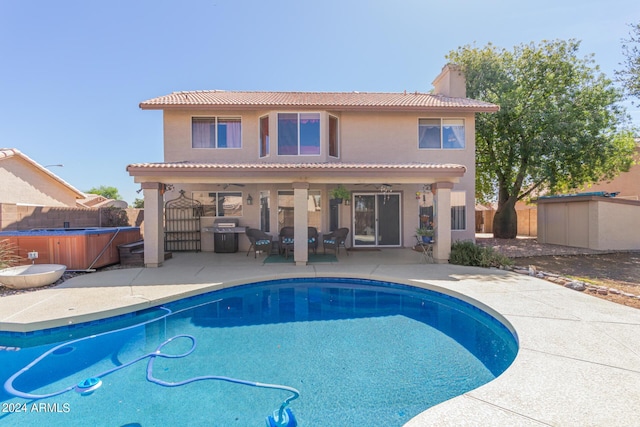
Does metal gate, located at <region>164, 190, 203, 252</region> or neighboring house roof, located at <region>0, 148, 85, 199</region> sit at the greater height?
neighboring house roof, located at <region>0, 148, 85, 199</region>

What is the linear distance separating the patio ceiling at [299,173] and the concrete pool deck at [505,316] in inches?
115

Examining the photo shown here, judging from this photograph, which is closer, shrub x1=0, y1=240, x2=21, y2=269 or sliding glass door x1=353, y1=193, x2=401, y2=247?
shrub x1=0, y1=240, x2=21, y2=269

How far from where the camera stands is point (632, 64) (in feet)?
42.4

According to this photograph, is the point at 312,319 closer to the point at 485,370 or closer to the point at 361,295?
the point at 361,295

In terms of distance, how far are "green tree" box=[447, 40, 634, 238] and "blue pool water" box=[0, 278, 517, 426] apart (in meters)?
12.2

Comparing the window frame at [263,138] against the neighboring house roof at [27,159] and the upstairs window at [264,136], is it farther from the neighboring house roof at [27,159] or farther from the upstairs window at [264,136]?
the neighboring house roof at [27,159]

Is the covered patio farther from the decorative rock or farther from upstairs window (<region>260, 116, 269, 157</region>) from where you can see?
the decorative rock

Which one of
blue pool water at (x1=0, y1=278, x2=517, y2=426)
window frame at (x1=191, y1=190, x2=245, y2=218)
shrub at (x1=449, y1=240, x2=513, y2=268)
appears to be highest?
window frame at (x1=191, y1=190, x2=245, y2=218)

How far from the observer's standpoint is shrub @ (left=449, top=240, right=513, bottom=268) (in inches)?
376

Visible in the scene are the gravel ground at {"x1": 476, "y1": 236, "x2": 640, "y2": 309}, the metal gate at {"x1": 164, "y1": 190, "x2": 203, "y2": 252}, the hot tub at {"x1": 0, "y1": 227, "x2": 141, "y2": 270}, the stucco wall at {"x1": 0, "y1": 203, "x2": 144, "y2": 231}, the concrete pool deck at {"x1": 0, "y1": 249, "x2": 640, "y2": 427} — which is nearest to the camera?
the concrete pool deck at {"x1": 0, "y1": 249, "x2": 640, "y2": 427}

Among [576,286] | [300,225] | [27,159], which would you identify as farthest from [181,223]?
[576,286]

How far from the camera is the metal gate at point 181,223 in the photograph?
12.9 metres

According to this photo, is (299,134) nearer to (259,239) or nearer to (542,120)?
(259,239)

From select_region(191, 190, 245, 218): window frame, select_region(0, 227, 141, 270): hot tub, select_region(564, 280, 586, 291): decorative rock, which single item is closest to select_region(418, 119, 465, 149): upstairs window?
select_region(564, 280, 586, 291): decorative rock
